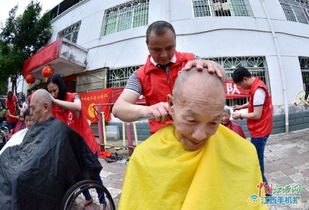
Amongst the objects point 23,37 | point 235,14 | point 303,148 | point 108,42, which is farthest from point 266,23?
point 23,37

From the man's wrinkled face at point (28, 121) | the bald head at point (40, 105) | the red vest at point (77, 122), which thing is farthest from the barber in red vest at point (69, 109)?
the man's wrinkled face at point (28, 121)

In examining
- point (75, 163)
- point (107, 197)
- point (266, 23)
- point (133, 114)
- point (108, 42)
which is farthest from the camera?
point (108, 42)

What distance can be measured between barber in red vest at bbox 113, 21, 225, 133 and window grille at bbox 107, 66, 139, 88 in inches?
210

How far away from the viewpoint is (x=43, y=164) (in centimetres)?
180

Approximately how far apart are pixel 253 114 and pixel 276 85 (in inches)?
185

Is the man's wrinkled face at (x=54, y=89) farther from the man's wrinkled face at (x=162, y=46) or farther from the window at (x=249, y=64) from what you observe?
the window at (x=249, y=64)

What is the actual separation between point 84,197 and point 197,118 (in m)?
1.76

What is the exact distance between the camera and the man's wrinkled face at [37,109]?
1.98 metres

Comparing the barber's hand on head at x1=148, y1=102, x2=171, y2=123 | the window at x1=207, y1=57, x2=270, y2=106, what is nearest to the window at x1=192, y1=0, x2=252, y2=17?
the window at x1=207, y1=57, x2=270, y2=106

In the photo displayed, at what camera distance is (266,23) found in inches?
262

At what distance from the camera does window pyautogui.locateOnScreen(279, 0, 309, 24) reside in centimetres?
743

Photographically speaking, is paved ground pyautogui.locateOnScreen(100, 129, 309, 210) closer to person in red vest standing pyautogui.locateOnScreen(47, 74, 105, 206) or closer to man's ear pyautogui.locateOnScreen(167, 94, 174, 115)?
person in red vest standing pyautogui.locateOnScreen(47, 74, 105, 206)

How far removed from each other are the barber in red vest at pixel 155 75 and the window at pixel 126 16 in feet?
19.7

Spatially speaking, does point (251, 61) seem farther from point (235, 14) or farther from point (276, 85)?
point (235, 14)
